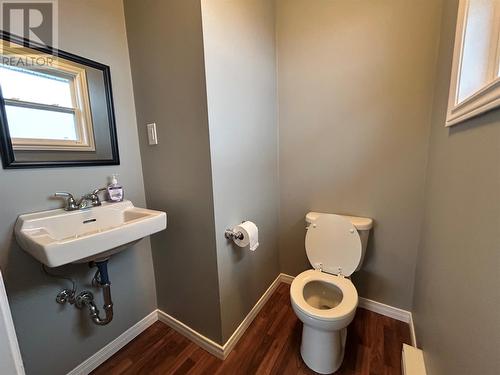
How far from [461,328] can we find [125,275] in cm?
160

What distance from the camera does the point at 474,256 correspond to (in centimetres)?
56

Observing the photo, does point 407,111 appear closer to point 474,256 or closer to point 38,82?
point 474,256

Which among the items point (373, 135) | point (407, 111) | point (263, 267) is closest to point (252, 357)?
point (263, 267)

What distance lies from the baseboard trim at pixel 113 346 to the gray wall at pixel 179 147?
0.23 metres


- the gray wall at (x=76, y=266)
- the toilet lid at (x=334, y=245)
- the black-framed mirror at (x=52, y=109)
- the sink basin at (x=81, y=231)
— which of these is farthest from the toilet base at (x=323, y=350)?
the black-framed mirror at (x=52, y=109)

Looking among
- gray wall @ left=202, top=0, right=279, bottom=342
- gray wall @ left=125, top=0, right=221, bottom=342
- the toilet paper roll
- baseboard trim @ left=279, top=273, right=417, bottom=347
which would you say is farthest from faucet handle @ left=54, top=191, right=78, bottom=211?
baseboard trim @ left=279, top=273, right=417, bottom=347

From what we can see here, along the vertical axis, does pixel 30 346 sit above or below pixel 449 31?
below

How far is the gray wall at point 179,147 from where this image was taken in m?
1.06

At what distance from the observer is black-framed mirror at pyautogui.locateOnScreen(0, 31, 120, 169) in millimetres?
888

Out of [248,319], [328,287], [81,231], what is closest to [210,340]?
[248,319]

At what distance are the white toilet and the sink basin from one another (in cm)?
90

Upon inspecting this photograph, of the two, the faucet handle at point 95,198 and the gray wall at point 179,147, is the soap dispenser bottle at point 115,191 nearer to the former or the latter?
the faucet handle at point 95,198

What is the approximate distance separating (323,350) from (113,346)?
1251 mm

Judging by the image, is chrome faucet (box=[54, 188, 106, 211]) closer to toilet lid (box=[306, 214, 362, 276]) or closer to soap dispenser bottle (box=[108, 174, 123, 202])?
soap dispenser bottle (box=[108, 174, 123, 202])
